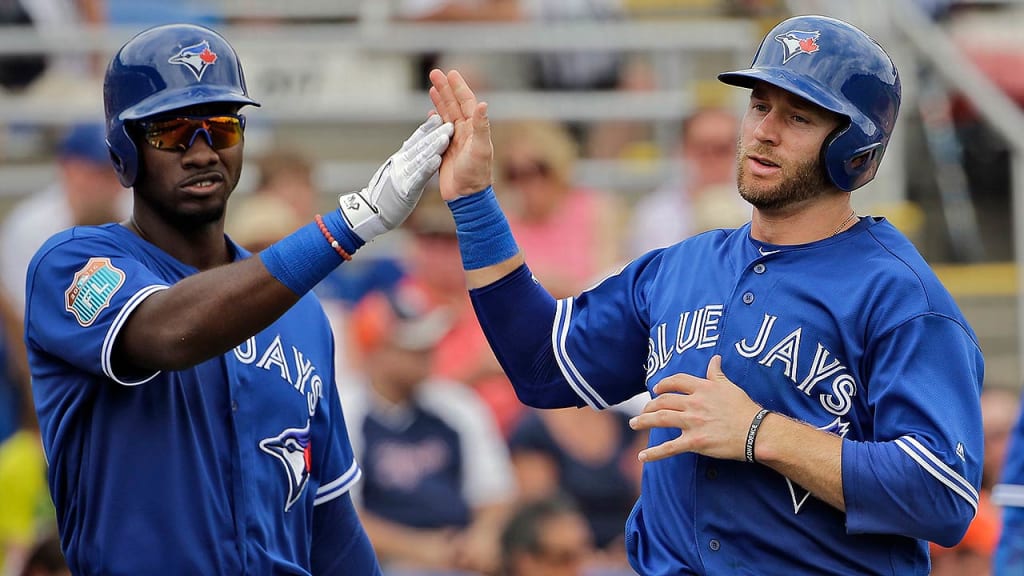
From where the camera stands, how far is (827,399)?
3469mm

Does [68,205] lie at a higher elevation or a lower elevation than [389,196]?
lower

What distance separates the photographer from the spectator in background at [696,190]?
325 inches

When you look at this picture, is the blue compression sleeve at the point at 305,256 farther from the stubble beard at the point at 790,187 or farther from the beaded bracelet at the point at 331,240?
the stubble beard at the point at 790,187

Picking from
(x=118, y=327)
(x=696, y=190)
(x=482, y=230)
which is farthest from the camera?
(x=696, y=190)

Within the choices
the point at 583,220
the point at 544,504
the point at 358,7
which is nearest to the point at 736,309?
the point at 544,504

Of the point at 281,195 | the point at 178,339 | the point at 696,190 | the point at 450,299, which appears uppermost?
the point at 178,339

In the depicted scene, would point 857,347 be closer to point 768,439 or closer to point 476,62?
point 768,439

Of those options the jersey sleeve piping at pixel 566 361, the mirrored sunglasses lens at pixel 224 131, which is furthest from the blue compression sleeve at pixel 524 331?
the mirrored sunglasses lens at pixel 224 131

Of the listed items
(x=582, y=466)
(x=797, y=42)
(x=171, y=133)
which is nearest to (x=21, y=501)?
(x=582, y=466)

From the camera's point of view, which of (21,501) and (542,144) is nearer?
(21,501)

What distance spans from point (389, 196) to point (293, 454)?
0.77 m

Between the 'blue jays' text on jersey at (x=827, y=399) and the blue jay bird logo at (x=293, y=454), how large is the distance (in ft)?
2.92

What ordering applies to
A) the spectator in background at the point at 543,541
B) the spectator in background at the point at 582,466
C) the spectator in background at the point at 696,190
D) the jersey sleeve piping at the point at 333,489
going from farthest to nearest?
the spectator in background at the point at 696,190, the spectator in background at the point at 582,466, the spectator in background at the point at 543,541, the jersey sleeve piping at the point at 333,489

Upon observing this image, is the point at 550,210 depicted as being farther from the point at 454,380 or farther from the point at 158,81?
the point at 158,81
